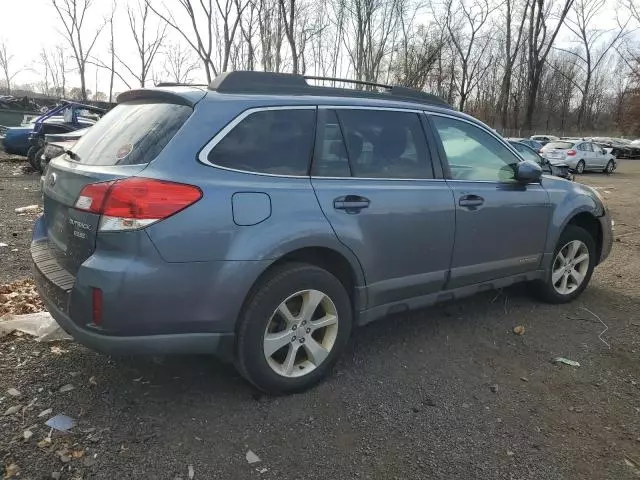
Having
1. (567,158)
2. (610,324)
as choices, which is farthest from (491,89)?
(610,324)

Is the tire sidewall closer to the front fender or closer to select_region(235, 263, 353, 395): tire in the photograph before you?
the front fender

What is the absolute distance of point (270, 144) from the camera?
3.05m

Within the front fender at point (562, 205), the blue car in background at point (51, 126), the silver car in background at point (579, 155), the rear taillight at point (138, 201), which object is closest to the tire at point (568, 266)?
the front fender at point (562, 205)

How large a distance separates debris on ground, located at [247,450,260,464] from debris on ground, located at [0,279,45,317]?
7.78ft

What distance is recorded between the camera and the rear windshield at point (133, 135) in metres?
2.79

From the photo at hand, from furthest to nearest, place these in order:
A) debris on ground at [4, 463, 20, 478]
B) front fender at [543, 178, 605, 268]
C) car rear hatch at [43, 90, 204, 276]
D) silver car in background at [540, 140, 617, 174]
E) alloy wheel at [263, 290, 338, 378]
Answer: silver car in background at [540, 140, 617, 174]
front fender at [543, 178, 605, 268]
alloy wheel at [263, 290, 338, 378]
car rear hatch at [43, 90, 204, 276]
debris on ground at [4, 463, 20, 478]

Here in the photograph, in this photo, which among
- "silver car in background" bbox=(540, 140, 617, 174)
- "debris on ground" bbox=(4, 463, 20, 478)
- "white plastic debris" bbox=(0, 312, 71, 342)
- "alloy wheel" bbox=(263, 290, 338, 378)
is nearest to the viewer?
"debris on ground" bbox=(4, 463, 20, 478)

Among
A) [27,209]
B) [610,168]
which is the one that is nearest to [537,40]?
[610,168]

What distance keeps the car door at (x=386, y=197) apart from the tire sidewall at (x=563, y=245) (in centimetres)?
150

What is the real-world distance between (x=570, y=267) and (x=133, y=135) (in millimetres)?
3993

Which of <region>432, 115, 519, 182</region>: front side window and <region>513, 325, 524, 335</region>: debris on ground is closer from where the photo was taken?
<region>432, 115, 519, 182</region>: front side window

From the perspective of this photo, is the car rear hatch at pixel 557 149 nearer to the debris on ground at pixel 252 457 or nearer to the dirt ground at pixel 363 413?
the dirt ground at pixel 363 413

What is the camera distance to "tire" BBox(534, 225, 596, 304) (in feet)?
15.8

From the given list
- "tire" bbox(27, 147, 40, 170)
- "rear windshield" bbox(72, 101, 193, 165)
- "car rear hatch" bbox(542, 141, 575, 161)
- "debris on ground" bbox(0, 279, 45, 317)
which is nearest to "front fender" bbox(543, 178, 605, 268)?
"rear windshield" bbox(72, 101, 193, 165)
